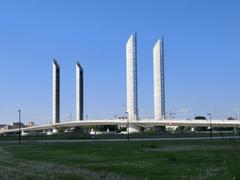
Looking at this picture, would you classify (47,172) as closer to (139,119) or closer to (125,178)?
(125,178)

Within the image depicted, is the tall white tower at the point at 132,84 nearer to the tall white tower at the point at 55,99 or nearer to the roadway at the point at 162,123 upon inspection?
the roadway at the point at 162,123

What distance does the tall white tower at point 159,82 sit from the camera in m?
178

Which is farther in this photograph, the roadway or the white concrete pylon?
the white concrete pylon

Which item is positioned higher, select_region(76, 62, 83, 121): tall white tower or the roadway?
select_region(76, 62, 83, 121): tall white tower

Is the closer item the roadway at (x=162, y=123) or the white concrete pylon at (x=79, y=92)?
the roadway at (x=162, y=123)

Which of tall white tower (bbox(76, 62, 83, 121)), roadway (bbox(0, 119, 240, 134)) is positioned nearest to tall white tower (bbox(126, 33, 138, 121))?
roadway (bbox(0, 119, 240, 134))

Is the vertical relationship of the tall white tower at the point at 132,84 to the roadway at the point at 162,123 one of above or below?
above

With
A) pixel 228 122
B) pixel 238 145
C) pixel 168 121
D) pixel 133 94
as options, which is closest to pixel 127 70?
pixel 133 94

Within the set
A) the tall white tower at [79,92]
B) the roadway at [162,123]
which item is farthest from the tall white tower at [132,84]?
the tall white tower at [79,92]

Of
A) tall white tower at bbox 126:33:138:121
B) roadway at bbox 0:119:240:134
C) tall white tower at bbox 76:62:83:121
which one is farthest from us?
tall white tower at bbox 76:62:83:121

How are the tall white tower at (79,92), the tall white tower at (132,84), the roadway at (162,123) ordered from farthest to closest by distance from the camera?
the tall white tower at (79,92) < the tall white tower at (132,84) < the roadway at (162,123)

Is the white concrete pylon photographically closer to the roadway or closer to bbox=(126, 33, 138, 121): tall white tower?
the roadway

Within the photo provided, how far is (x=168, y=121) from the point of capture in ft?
559

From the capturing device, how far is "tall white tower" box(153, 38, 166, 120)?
178 metres
